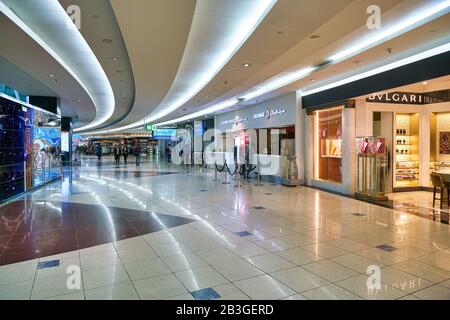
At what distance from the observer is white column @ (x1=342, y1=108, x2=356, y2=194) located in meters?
8.71

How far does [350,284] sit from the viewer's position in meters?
3.05

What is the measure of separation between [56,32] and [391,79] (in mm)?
6919

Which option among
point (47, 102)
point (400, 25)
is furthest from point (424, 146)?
point (47, 102)

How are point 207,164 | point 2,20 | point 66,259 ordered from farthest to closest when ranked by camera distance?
point 207,164 < point 2,20 < point 66,259

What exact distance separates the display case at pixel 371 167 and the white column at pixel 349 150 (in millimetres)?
223

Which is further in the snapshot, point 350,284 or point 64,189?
point 64,189

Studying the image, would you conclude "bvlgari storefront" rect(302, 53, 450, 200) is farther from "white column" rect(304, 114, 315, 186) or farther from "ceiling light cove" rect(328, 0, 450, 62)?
"ceiling light cove" rect(328, 0, 450, 62)

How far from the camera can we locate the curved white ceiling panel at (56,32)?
15.8 feet

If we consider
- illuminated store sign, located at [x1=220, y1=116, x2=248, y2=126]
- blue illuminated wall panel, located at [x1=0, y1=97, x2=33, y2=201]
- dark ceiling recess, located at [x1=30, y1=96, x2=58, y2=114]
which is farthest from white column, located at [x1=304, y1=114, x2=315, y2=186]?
dark ceiling recess, located at [x1=30, y1=96, x2=58, y2=114]

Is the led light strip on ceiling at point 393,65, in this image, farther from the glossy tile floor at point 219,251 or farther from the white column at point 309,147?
the glossy tile floor at point 219,251

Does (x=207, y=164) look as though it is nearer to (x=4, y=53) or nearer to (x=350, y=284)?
(x=4, y=53)

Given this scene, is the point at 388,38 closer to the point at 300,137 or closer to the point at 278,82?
the point at 278,82

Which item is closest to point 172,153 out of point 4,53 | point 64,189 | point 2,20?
point 64,189

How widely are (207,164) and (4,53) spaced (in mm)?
Answer: 13778
